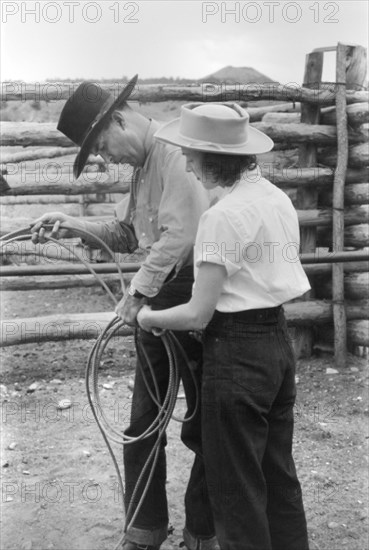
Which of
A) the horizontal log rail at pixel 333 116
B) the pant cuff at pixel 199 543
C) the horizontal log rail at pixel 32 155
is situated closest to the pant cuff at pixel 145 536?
the pant cuff at pixel 199 543

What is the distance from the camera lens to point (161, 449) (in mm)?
Result: 3025

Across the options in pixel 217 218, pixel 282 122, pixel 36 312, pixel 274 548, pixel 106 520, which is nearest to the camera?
pixel 217 218

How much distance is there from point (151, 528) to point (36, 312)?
496cm

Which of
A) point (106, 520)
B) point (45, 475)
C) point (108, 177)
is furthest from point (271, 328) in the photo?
point (108, 177)

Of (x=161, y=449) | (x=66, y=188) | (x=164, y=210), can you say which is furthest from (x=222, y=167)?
(x=66, y=188)

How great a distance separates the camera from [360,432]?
175 inches

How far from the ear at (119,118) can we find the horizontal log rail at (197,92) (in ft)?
8.24

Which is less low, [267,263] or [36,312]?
[267,263]

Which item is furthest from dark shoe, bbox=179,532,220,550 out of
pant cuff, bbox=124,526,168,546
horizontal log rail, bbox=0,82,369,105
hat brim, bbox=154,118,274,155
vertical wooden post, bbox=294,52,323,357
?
horizontal log rail, bbox=0,82,369,105

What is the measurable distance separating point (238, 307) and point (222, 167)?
0.46 metres

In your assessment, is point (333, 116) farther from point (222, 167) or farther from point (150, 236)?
point (222, 167)

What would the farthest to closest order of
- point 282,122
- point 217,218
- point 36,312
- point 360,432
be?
1. point 36,312
2. point 282,122
3. point 360,432
4. point 217,218

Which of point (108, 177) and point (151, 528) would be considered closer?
point (151, 528)

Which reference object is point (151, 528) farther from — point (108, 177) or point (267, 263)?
point (108, 177)
